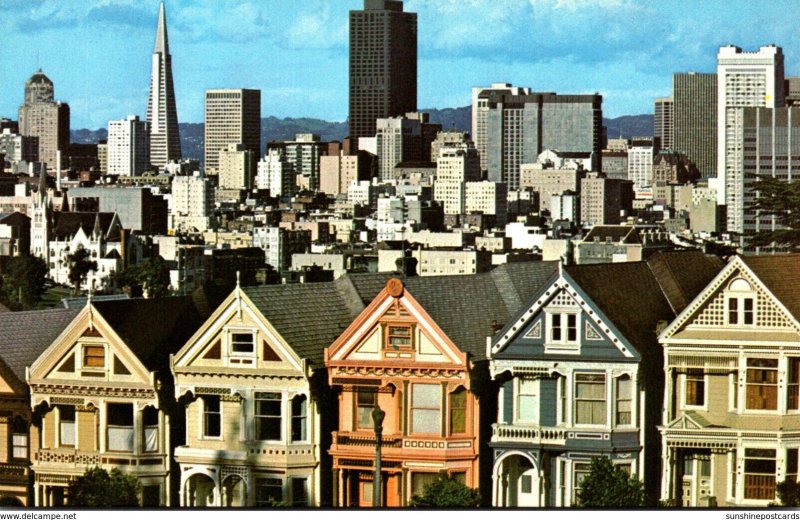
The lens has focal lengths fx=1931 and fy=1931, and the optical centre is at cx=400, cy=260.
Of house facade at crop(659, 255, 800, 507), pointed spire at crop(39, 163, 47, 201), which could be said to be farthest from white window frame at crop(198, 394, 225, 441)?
pointed spire at crop(39, 163, 47, 201)

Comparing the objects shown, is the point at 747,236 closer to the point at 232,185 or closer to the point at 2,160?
the point at 2,160

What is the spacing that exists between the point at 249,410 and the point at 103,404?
3.25 ft

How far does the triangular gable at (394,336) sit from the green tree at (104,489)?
1520mm

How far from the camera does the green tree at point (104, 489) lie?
12.2 m

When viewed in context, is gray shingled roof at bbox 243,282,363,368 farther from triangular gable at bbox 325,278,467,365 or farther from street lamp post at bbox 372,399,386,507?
street lamp post at bbox 372,399,386,507

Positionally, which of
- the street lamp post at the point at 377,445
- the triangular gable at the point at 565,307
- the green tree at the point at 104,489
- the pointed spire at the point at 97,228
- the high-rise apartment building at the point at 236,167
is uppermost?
the high-rise apartment building at the point at 236,167

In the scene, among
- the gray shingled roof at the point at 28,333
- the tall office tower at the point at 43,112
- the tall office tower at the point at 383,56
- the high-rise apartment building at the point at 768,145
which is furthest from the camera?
the high-rise apartment building at the point at 768,145

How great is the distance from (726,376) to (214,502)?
132 inches

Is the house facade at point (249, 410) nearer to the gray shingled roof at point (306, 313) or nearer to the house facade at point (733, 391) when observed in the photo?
the gray shingled roof at point (306, 313)

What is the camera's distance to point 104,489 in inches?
481

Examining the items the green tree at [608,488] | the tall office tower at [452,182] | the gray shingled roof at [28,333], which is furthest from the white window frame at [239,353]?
the tall office tower at [452,182]

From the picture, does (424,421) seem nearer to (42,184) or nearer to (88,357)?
(88,357)

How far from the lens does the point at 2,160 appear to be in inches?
1296
